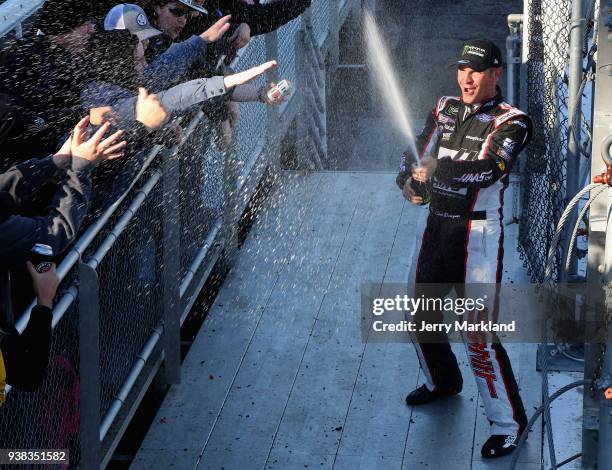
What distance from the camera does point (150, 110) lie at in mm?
6020

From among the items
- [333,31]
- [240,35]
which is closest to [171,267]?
[240,35]

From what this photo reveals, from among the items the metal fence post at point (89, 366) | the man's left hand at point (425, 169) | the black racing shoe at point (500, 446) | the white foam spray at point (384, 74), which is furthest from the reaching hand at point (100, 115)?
the white foam spray at point (384, 74)

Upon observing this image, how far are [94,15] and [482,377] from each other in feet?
9.30

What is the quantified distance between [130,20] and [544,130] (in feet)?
9.54

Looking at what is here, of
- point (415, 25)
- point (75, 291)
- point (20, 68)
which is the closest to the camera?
point (75, 291)

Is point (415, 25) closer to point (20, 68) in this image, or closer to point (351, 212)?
point (351, 212)

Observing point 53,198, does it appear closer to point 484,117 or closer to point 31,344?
point 31,344

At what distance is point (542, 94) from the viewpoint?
26.6 feet

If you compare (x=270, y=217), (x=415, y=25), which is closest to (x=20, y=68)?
(x=270, y=217)

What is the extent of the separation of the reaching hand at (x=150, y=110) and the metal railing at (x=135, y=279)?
294 mm

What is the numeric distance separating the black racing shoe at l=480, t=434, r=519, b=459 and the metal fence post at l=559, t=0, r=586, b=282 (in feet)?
3.19

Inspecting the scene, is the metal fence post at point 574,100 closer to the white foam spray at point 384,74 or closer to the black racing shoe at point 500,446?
the black racing shoe at point 500,446

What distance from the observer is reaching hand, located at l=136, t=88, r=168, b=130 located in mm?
6020

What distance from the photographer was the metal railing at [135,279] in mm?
5395
